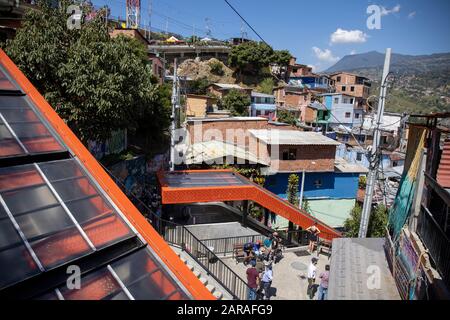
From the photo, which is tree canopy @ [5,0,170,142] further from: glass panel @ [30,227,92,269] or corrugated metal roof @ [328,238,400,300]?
corrugated metal roof @ [328,238,400,300]

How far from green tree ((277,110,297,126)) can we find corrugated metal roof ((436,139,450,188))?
142 feet

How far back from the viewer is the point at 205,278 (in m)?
11.8

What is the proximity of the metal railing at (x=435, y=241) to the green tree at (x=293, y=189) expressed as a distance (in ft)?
51.5

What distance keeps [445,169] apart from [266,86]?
193 feet

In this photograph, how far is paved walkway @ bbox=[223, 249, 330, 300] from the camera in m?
12.7

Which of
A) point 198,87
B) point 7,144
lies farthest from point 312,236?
point 198,87

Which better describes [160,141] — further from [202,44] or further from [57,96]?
[202,44]

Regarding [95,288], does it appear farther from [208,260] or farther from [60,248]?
[208,260]

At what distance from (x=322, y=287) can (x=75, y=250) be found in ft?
32.6

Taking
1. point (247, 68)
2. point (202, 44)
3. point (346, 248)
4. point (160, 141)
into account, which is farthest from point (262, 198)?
point (202, 44)

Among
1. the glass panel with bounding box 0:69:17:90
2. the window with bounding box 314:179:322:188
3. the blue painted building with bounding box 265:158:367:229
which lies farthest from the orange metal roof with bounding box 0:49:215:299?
the window with bounding box 314:179:322:188

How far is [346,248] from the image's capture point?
13305 millimetres

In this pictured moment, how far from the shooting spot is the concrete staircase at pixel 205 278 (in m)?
11.2

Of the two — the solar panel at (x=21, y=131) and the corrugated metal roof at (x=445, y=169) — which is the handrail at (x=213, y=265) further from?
the corrugated metal roof at (x=445, y=169)
